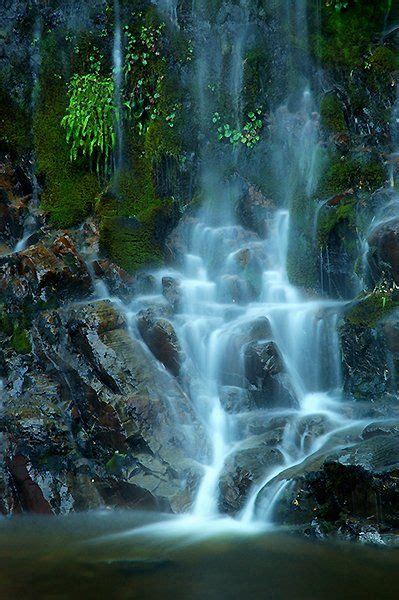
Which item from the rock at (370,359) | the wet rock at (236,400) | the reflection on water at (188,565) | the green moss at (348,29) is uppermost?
the green moss at (348,29)

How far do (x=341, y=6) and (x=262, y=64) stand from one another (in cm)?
211

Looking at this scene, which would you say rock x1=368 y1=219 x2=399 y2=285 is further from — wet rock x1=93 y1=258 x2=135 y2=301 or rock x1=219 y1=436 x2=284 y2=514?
wet rock x1=93 y1=258 x2=135 y2=301

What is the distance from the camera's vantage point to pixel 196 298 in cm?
1089

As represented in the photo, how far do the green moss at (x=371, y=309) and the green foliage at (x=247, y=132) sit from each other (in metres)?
5.51

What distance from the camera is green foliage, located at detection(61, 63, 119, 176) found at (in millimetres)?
13461

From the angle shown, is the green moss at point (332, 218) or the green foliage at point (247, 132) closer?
the green moss at point (332, 218)

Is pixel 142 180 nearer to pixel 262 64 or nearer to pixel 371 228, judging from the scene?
pixel 262 64

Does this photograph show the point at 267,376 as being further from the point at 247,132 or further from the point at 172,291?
the point at 247,132

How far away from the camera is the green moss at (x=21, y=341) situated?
378 inches

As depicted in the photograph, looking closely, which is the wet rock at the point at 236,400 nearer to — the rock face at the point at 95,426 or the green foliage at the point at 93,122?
the rock face at the point at 95,426

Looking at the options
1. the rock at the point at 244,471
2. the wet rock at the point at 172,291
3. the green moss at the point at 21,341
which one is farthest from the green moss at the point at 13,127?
the rock at the point at 244,471

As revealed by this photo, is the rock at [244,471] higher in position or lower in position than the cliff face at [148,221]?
lower

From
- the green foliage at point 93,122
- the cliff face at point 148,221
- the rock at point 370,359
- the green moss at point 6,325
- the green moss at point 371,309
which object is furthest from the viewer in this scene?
the green foliage at point 93,122

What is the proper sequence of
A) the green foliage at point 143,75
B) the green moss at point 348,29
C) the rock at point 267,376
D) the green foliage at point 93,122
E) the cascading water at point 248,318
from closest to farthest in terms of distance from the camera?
the cascading water at point 248,318 < the rock at point 267,376 < the green moss at point 348,29 < the green foliage at point 93,122 < the green foliage at point 143,75
